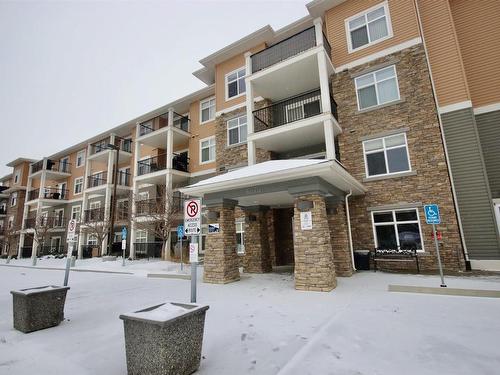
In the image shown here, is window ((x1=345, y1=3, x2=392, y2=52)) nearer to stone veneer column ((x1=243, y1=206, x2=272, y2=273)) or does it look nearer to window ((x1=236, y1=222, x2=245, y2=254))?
stone veneer column ((x1=243, y1=206, x2=272, y2=273))

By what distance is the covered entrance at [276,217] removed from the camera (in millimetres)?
8156

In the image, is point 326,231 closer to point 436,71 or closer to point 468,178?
point 468,178

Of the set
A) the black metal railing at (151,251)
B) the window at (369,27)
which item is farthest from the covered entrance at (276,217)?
the black metal railing at (151,251)

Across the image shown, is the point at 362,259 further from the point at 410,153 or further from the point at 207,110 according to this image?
the point at 207,110

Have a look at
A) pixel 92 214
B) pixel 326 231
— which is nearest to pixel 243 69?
pixel 326 231

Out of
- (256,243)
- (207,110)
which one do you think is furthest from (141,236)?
(256,243)

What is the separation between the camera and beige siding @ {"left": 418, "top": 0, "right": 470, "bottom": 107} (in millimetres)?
11625

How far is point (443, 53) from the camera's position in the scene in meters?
12.1

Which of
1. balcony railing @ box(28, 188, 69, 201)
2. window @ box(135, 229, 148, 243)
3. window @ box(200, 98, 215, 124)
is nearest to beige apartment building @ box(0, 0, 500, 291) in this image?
window @ box(200, 98, 215, 124)

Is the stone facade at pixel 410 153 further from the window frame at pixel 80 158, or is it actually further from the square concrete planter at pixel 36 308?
the window frame at pixel 80 158

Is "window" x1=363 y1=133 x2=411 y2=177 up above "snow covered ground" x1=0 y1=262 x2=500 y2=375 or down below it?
above

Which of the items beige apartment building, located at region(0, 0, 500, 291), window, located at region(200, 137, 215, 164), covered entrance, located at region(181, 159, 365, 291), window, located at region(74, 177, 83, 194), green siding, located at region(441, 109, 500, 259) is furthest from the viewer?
window, located at region(74, 177, 83, 194)

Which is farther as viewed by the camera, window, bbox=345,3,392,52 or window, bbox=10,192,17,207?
window, bbox=10,192,17,207

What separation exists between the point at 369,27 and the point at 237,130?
9.19 metres
